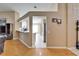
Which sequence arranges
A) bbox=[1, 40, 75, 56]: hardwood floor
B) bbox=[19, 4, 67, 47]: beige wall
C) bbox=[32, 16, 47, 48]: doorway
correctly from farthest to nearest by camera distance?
1. bbox=[32, 16, 47, 48]: doorway
2. bbox=[19, 4, 67, 47]: beige wall
3. bbox=[1, 40, 75, 56]: hardwood floor

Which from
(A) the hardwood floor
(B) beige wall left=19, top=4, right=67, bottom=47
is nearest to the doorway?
(B) beige wall left=19, top=4, right=67, bottom=47

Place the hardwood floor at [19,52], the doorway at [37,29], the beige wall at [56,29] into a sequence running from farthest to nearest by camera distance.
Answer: the doorway at [37,29] < the beige wall at [56,29] < the hardwood floor at [19,52]

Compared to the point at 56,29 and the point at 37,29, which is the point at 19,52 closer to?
the point at 56,29

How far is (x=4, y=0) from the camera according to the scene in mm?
1500

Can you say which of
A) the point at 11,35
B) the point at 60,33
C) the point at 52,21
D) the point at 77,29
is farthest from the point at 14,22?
the point at 77,29

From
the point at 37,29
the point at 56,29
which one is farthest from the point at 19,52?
the point at 37,29

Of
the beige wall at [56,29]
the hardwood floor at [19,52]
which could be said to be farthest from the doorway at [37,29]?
the hardwood floor at [19,52]

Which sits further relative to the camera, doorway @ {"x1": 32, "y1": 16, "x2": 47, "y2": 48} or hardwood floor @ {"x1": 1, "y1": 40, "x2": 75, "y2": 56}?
doorway @ {"x1": 32, "y1": 16, "x2": 47, "y2": 48}

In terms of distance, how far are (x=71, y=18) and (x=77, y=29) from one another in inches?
20.0

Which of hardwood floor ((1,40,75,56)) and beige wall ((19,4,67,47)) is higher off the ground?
beige wall ((19,4,67,47))

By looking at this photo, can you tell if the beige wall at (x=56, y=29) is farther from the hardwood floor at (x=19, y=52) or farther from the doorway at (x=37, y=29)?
the hardwood floor at (x=19, y=52)

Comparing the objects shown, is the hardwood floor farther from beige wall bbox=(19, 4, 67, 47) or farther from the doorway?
the doorway

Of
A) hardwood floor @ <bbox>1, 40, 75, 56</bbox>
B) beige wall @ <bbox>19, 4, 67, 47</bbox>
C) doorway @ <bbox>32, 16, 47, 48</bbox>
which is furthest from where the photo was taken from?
doorway @ <bbox>32, 16, 47, 48</bbox>

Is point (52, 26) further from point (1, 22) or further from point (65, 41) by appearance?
point (1, 22)
